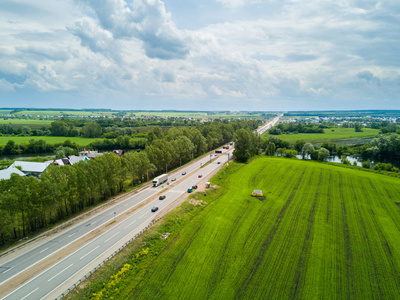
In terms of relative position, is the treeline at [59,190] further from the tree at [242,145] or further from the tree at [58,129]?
the tree at [58,129]

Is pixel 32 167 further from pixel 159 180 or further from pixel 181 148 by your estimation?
pixel 181 148

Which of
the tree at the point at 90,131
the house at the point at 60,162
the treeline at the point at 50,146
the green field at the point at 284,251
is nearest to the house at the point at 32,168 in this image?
the house at the point at 60,162

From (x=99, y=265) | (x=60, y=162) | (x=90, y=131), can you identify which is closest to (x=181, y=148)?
(x=60, y=162)

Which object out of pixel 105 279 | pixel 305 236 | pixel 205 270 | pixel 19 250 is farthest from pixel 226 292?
pixel 19 250

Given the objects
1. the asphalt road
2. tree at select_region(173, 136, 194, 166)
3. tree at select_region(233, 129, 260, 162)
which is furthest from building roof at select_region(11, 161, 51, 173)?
tree at select_region(233, 129, 260, 162)

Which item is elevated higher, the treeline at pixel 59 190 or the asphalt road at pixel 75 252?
the treeline at pixel 59 190

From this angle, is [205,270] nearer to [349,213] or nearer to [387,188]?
[349,213]
